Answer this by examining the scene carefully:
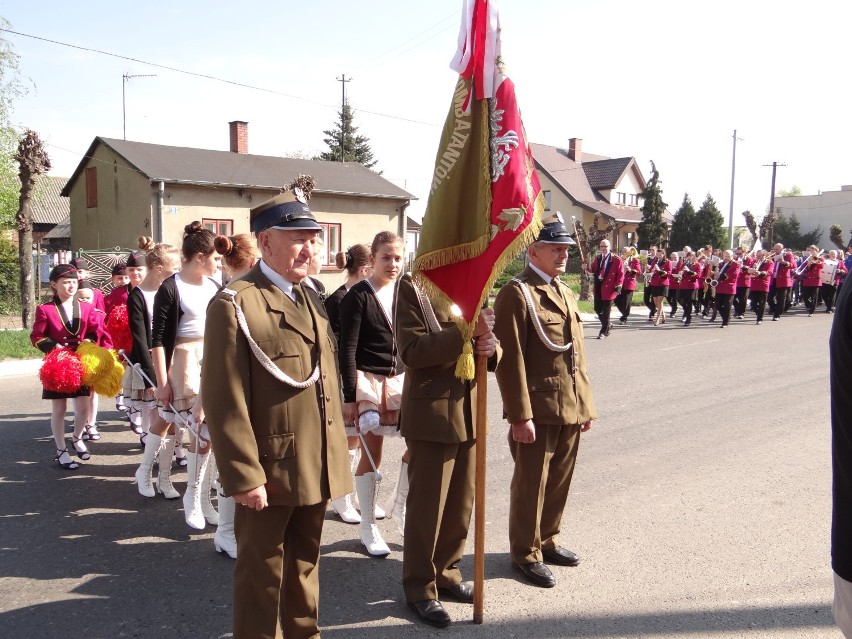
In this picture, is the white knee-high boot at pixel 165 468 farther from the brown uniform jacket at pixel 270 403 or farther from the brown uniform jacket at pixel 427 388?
→ the brown uniform jacket at pixel 270 403

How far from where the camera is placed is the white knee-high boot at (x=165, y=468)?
5.55 metres

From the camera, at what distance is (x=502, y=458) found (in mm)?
6664

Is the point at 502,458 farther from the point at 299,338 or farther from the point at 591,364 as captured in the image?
the point at 591,364

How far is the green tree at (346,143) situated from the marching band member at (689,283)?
120ft

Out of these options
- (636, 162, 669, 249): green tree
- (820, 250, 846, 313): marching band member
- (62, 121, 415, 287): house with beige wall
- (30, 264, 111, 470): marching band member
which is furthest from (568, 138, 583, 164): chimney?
(30, 264, 111, 470): marching band member

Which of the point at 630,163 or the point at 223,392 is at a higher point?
the point at 630,163

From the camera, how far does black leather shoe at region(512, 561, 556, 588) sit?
4145mm

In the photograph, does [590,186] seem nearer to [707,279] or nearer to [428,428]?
[707,279]

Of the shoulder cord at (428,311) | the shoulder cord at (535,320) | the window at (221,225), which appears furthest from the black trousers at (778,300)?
the shoulder cord at (428,311)

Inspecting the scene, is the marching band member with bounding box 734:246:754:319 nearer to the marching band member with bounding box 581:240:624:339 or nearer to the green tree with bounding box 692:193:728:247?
the marching band member with bounding box 581:240:624:339

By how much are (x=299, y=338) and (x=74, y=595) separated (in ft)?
7.23

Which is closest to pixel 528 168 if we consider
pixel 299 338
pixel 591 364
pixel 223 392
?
pixel 299 338

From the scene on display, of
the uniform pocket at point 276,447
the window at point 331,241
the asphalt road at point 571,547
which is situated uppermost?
the window at point 331,241

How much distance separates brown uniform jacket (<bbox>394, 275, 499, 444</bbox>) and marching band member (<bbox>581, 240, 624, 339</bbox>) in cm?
1287
